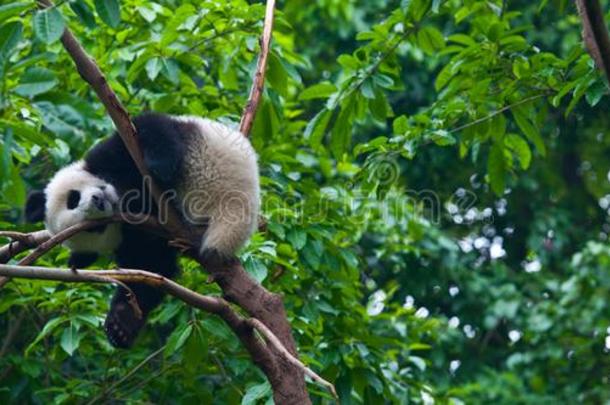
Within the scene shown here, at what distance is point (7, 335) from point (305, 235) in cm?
196

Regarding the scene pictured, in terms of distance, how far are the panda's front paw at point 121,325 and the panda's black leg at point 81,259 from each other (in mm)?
274

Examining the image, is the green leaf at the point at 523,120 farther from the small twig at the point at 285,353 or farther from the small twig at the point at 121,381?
the small twig at the point at 121,381

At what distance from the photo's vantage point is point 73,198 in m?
4.23

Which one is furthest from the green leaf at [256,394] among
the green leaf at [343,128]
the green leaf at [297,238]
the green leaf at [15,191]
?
the green leaf at [15,191]

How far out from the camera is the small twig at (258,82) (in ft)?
13.5

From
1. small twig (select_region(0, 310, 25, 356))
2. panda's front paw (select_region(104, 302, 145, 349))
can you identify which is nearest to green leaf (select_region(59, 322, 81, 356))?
panda's front paw (select_region(104, 302, 145, 349))

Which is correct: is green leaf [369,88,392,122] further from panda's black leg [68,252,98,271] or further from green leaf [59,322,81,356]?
green leaf [59,322,81,356]

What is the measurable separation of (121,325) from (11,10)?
1.91m

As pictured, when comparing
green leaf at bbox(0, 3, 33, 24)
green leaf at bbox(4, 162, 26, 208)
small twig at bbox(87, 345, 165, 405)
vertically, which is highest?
green leaf at bbox(0, 3, 33, 24)

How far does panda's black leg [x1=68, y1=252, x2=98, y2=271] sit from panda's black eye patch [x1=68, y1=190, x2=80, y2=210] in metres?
0.28

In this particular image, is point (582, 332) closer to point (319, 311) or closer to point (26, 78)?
point (319, 311)

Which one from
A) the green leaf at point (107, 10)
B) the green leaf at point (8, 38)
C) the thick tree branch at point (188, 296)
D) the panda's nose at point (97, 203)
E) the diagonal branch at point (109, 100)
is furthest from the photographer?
the panda's nose at point (97, 203)

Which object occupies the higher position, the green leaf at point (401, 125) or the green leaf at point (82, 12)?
the green leaf at point (82, 12)

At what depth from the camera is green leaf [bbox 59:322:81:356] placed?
4.10m
